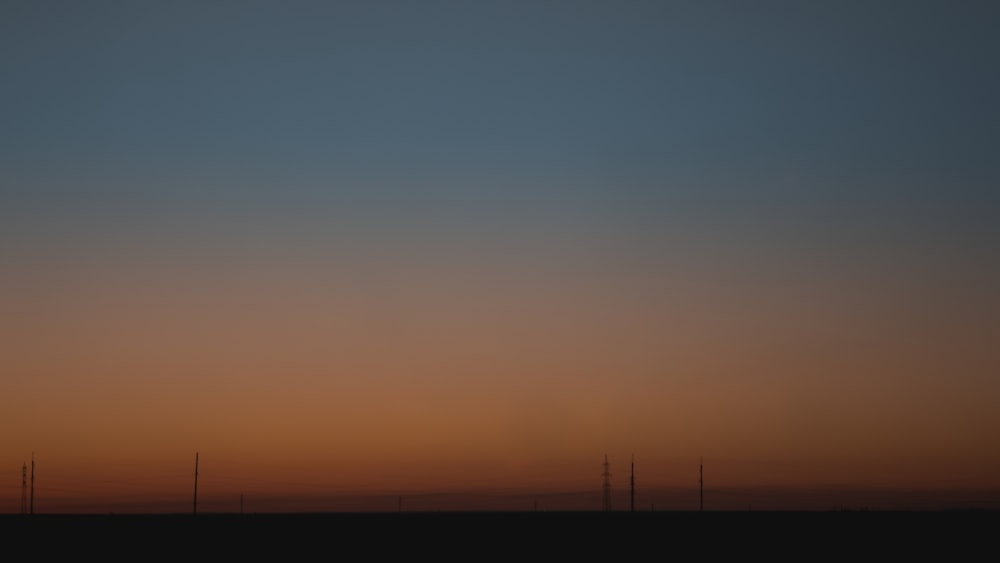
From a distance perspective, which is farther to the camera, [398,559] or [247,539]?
[247,539]

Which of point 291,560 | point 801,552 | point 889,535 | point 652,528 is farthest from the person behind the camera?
point 652,528

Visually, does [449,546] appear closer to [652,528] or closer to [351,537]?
[351,537]

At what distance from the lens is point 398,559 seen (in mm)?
77438

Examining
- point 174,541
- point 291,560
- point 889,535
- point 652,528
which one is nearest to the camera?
point 291,560

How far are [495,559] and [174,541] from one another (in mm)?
31432

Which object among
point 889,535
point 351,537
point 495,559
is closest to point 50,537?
point 351,537

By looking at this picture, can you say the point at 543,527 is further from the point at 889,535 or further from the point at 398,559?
the point at 398,559

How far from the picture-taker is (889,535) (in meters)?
107

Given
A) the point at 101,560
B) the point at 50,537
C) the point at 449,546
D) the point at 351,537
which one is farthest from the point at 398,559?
the point at 50,537

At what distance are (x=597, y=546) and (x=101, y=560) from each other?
33.8 m

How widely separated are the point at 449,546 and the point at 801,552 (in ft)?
81.0

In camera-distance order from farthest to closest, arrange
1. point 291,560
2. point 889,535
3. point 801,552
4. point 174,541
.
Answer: point 889,535
point 174,541
point 801,552
point 291,560

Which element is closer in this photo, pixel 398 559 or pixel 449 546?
pixel 398 559

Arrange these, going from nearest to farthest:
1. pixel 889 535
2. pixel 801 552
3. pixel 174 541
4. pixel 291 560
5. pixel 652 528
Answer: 1. pixel 291 560
2. pixel 801 552
3. pixel 174 541
4. pixel 889 535
5. pixel 652 528
